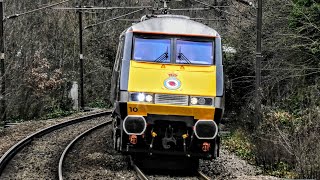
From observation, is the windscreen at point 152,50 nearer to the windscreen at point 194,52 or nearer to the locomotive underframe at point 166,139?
the windscreen at point 194,52

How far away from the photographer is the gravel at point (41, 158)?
12121 millimetres

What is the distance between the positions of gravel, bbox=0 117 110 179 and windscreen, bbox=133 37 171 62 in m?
3.28

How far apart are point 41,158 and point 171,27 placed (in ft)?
16.4

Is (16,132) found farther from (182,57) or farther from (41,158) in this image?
(182,57)

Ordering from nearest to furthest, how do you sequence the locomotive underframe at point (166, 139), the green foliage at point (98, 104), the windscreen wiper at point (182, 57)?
the locomotive underframe at point (166, 139) → the windscreen wiper at point (182, 57) → the green foliage at point (98, 104)

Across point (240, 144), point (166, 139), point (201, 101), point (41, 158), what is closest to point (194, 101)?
point (201, 101)

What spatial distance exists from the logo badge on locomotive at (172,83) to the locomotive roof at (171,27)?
3.91 feet

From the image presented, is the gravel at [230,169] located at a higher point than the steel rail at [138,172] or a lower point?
lower

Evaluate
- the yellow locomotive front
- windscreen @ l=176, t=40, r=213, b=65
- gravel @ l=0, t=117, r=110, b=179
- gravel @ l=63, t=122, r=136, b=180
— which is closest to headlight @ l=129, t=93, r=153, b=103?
the yellow locomotive front

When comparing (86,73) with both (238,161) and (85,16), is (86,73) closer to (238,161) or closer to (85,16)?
(85,16)

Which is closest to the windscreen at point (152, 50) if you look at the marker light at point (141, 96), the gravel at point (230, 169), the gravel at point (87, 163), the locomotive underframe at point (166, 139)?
the marker light at point (141, 96)

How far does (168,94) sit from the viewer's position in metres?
11.5

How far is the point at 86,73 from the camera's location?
1441 inches

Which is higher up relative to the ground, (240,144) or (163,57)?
(163,57)
